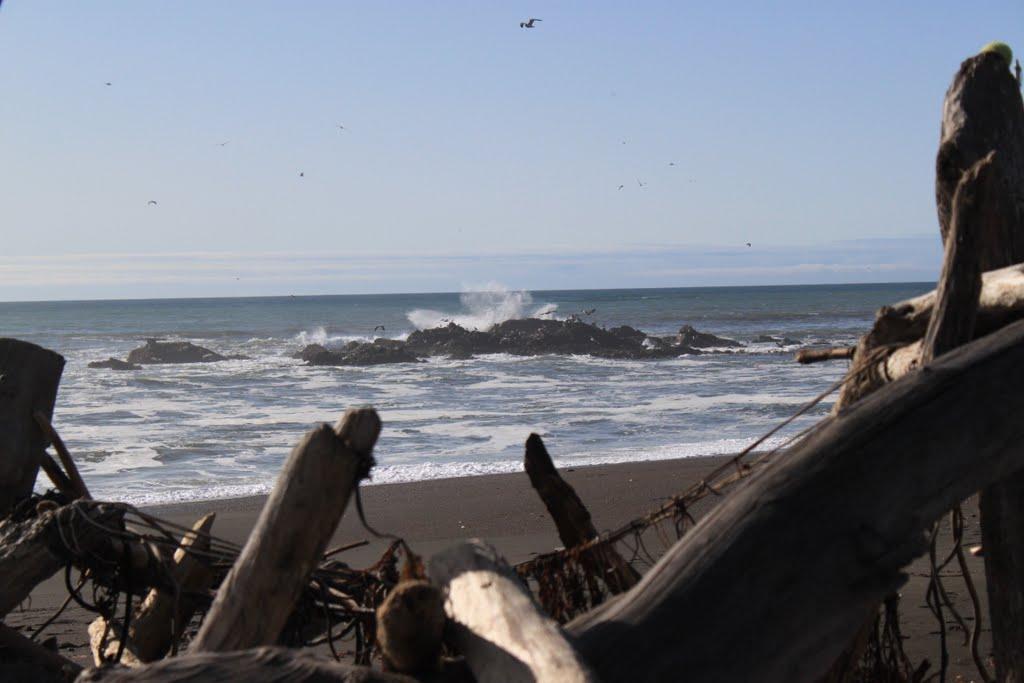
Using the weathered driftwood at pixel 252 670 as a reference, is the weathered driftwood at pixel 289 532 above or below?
above

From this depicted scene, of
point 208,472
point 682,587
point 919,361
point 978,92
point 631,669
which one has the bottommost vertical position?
point 208,472

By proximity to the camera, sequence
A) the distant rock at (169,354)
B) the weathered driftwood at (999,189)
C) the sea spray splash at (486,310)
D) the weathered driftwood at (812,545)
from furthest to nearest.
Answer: the sea spray splash at (486,310), the distant rock at (169,354), the weathered driftwood at (999,189), the weathered driftwood at (812,545)

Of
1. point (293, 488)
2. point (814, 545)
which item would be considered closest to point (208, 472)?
point (293, 488)

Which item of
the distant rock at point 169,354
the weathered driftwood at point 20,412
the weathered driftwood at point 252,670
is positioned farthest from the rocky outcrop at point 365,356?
the weathered driftwood at point 252,670

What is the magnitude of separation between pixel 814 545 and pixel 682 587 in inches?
10.1

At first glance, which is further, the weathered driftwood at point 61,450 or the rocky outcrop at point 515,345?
the rocky outcrop at point 515,345

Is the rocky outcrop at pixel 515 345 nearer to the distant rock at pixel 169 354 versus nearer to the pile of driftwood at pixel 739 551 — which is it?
the distant rock at pixel 169 354

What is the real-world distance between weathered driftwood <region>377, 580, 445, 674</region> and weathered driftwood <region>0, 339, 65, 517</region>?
5.99 ft

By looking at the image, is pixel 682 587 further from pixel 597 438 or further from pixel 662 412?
pixel 662 412

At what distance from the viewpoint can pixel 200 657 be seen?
2.07 meters

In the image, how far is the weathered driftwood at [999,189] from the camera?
9.92 ft

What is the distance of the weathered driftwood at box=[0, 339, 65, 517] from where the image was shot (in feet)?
11.5

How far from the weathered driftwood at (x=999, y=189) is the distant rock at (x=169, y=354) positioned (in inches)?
1089

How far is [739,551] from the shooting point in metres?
1.96
